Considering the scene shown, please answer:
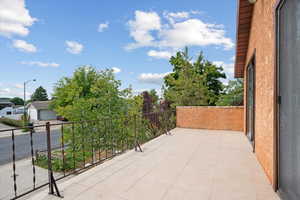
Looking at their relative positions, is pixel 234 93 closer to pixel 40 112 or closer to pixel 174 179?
pixel 174 179

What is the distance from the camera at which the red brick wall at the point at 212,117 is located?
6203mm

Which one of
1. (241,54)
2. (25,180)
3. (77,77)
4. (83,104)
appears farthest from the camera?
(77,77)

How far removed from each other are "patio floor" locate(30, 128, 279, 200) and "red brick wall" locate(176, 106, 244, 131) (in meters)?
2.94

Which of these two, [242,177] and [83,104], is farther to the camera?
[83,104]

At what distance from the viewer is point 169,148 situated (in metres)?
3.88

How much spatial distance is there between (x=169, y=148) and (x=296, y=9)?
122 inches

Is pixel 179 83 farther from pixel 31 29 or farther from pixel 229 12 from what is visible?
pixel 31 29

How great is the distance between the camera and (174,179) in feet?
7.54

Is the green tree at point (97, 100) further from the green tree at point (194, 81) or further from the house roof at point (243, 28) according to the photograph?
A: the house roof at point (243, 28)

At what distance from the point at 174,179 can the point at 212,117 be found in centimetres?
465

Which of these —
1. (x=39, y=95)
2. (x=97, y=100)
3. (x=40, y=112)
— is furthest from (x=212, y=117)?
(x=39, y=95)

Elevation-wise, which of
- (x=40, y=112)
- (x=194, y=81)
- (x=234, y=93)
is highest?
(x=194, y=81)

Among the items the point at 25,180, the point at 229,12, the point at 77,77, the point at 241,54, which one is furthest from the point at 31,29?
the point at 241,54

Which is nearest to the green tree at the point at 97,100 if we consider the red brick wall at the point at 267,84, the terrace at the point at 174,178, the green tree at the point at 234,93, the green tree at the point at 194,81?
the green tree at the point at 194,81
